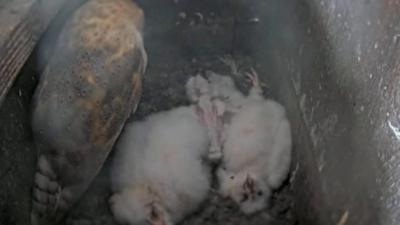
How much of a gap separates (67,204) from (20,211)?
0.16m

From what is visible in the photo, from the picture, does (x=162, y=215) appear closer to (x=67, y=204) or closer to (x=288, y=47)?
(x=67, y=204)

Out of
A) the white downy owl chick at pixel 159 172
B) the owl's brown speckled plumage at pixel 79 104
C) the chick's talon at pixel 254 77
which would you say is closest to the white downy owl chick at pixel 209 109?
the white downy owl chick at pixel 159 172

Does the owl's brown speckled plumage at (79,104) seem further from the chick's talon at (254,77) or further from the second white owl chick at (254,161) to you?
the chick's talon at (254,77)

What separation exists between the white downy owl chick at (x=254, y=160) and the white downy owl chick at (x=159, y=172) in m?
0.09

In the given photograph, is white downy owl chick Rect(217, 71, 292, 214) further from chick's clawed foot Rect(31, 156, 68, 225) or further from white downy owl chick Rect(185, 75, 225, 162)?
chick's clawed foot Rect(31, 156, 68, 225)

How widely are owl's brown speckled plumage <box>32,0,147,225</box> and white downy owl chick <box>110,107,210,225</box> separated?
192 mm

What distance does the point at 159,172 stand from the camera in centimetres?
212

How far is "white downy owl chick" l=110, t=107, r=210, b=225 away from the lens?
6.85 feet

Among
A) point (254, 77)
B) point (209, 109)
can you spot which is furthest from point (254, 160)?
point (254, 77)

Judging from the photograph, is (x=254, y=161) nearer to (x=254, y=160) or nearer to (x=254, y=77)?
(x=254, y=160)

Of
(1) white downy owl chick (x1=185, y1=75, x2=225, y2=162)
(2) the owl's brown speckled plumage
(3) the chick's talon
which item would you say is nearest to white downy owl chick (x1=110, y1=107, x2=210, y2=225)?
(1) white downy owl chick (x1=185, y1=75, x2=225, y2=162)

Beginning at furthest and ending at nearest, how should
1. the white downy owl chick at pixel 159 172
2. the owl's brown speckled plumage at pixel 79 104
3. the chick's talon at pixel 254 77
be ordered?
1. the chick's talon at pixel 254 77
2. the white downy owl chick at pixel 159 172
3. the owl's brown speckled plumage at pixel 79 104

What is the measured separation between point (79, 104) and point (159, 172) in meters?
0.43

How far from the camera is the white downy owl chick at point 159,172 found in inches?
82.2
